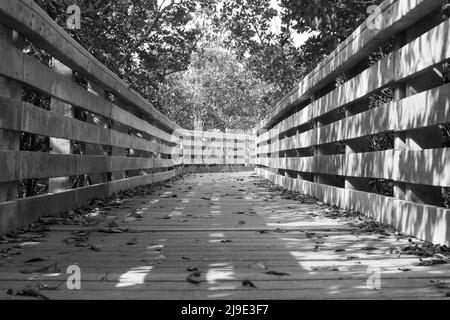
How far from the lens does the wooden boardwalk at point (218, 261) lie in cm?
267

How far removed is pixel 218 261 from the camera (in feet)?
11.2

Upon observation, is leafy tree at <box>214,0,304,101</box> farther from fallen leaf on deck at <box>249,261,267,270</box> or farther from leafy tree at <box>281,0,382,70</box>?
fallen leaf on deck at <box>249,261,267,270</box>

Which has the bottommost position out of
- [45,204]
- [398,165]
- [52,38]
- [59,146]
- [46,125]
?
[45,204]

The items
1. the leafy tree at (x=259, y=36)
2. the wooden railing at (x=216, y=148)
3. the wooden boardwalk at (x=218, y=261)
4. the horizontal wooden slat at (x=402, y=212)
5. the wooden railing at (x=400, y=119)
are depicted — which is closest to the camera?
the wooden boardwalk at (x=218, y=261)

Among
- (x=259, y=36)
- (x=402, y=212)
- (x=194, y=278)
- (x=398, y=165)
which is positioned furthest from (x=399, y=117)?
(x=259, y=36)

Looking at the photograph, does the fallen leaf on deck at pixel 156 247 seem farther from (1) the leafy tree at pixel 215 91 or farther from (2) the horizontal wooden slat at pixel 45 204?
(1) the leafy tree at pixel 215 91

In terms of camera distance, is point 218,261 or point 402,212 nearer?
point 218,261

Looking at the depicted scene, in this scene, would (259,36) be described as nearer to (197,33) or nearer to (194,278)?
(197,33)

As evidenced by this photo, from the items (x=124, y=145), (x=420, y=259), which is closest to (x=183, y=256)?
(x=420, y=259)

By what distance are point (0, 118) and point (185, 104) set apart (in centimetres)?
2231

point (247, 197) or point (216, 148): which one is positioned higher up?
point (216, 148)

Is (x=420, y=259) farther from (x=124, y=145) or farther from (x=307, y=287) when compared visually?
(x=124, y=145)

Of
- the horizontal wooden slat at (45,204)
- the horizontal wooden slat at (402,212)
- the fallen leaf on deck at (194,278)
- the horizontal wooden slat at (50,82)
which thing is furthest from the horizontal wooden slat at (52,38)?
the horizontal wooden slat at (402,212)

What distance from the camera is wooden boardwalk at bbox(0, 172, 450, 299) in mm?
2668
